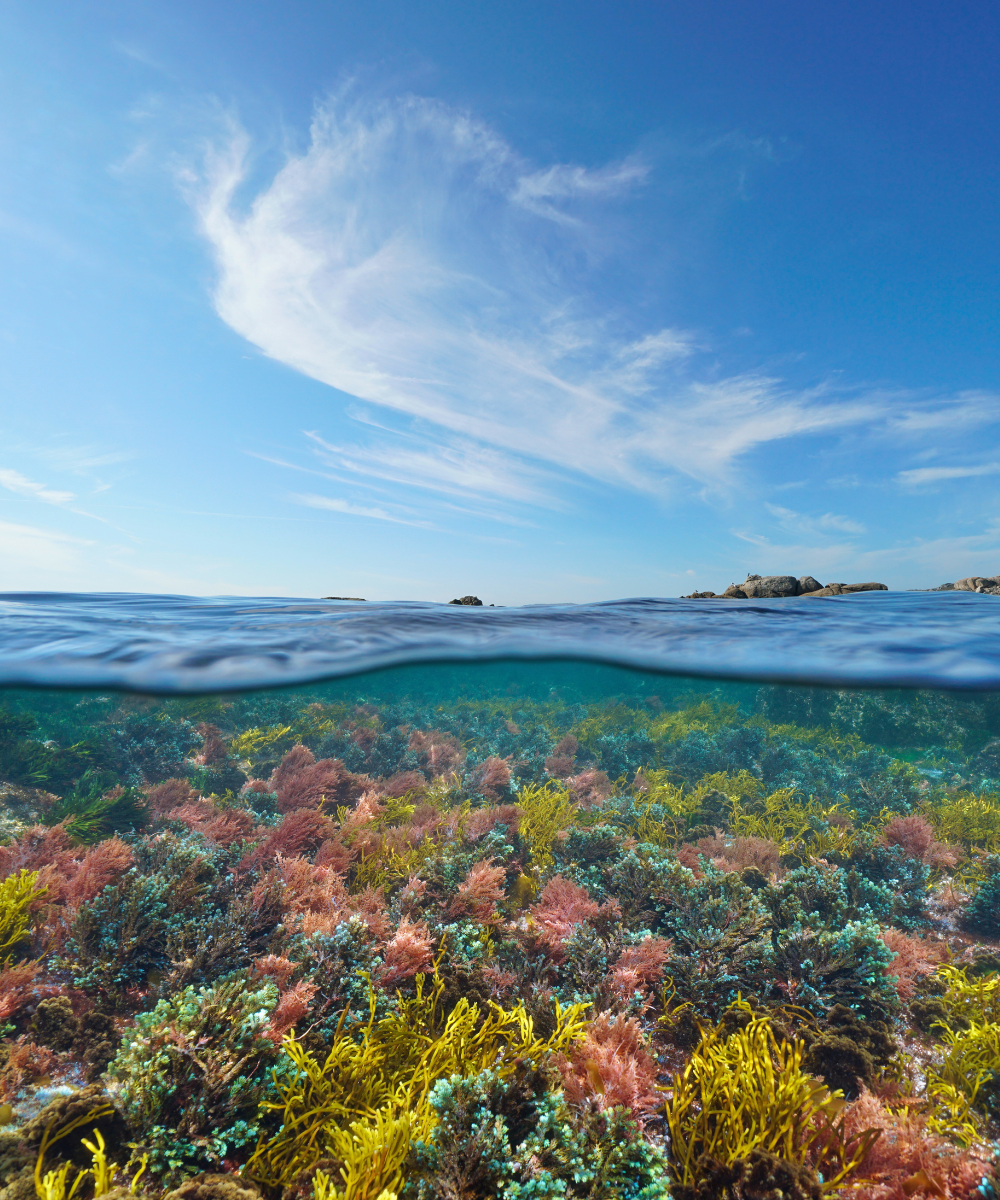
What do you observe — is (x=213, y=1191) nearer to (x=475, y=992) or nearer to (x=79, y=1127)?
(x=79, y=1127)

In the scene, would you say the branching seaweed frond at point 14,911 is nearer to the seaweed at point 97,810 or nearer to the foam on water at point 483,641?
the seaweed at point 97,810

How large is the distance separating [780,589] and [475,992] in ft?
42.2

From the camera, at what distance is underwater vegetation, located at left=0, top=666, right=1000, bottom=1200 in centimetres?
281

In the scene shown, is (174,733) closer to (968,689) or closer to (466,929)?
(466,929)

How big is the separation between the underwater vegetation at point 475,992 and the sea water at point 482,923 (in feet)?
0.10

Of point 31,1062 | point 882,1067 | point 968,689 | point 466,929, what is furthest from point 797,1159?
point 968,689

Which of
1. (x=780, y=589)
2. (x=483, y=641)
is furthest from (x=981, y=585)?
(x=483, y=641)

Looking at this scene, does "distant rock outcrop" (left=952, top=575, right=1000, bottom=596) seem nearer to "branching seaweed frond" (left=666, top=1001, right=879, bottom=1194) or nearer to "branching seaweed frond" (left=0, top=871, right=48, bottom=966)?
"branching seaweed frond" (left=666, top=1001, right=879, bottom=1194)

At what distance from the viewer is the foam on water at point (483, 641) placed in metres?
7.23

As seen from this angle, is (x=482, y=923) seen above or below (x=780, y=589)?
below

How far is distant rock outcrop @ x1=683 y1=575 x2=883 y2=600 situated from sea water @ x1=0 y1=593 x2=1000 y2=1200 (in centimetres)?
181

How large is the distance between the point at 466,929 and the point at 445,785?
13.7 ft

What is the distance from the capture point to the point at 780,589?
43.3 feet

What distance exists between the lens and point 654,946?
14.5 ft
